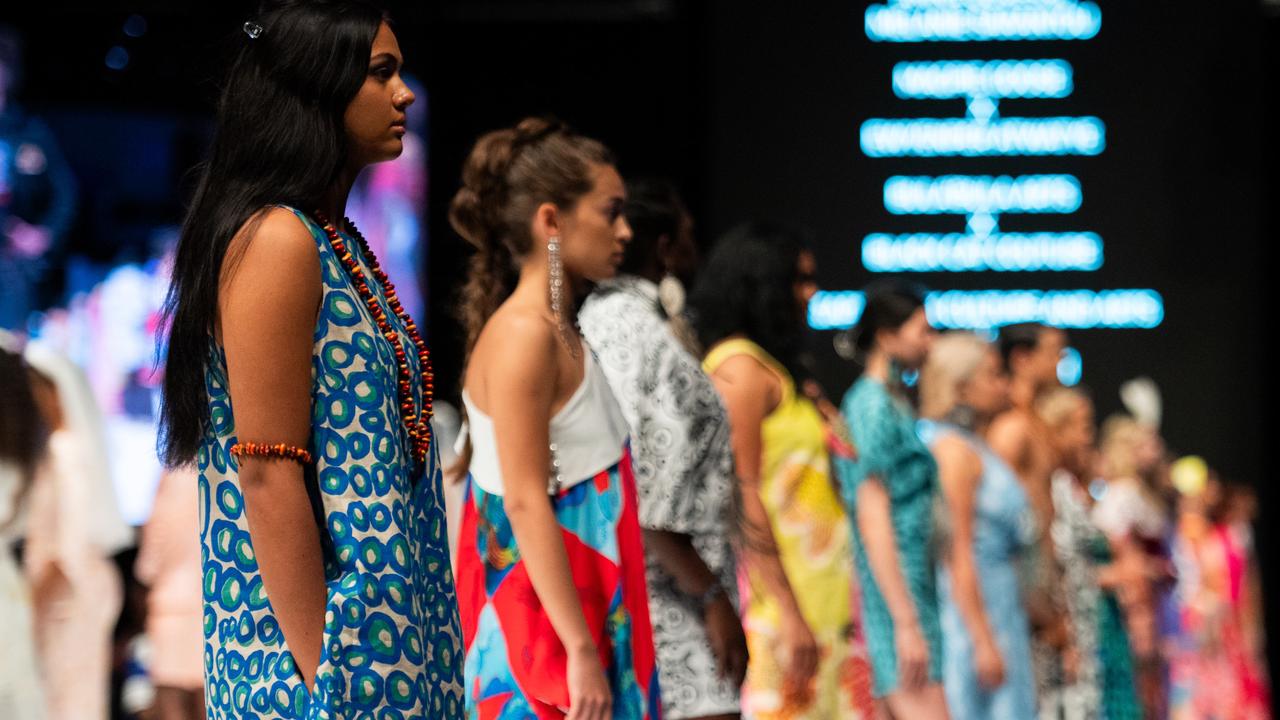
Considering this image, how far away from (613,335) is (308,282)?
163 centimetres

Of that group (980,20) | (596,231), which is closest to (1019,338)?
(980,20)

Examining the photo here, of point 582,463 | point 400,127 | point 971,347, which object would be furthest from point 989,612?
point 400,127

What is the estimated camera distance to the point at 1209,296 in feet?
29.7

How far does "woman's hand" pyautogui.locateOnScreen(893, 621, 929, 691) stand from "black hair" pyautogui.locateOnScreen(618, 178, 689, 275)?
1787 mm

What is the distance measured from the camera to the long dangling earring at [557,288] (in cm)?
292

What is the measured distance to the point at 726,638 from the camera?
335 centimetres

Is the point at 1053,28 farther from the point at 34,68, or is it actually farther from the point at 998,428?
the point at 34,68

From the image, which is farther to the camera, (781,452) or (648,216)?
(781,452)

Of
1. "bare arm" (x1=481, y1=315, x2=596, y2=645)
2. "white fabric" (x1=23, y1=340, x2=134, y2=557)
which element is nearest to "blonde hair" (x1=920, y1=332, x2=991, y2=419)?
"white fabric" (x1=23, y1=340, x2=134, y2=557)

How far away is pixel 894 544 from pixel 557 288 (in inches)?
96.8

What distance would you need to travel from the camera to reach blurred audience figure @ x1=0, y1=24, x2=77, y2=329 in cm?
782

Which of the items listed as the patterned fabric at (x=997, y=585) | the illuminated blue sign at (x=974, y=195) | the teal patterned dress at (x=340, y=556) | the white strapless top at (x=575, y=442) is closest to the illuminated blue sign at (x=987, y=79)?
the illuminated blue sign at (x=974, y=195)

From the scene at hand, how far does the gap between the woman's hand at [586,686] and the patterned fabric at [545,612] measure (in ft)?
0.21

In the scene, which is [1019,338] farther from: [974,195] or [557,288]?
[557,288]
